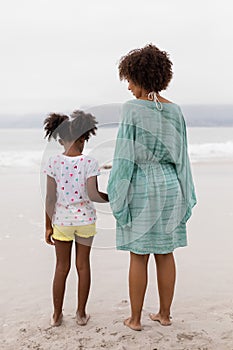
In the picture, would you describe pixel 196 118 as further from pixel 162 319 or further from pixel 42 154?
pixel 162 319

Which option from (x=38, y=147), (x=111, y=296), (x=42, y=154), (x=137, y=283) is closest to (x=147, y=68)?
(x=137, y=283)

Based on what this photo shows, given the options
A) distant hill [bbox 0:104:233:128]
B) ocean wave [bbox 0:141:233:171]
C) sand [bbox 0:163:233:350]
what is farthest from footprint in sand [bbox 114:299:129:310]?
distant hill [bbox 0:104:233:128]

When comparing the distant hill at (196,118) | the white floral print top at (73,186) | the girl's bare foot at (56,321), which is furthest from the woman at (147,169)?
the distant hill at (196,118)

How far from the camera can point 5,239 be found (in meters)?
3.95

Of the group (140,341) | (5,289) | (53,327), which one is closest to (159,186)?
(140,341)

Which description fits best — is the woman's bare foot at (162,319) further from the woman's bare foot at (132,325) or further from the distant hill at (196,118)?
the distant hill at (196,118)

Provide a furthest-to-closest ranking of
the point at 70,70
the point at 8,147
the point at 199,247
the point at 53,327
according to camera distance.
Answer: the point at 70,70, the point at 8,147, the point at 199,247, the point at 53,327

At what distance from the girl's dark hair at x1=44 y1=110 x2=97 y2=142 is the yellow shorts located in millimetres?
429

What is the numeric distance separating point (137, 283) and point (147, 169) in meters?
0.57

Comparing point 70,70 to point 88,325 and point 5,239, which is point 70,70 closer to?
point 5,239

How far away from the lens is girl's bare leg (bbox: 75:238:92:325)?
94.4 inches

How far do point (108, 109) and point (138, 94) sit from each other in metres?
0.17

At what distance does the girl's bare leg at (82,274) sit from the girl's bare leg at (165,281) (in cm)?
35

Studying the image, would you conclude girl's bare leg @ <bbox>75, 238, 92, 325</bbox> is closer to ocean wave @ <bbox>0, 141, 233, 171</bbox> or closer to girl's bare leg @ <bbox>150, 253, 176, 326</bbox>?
girl's bare leg @ <bbox>150, 253, 176, 326</bbox>
